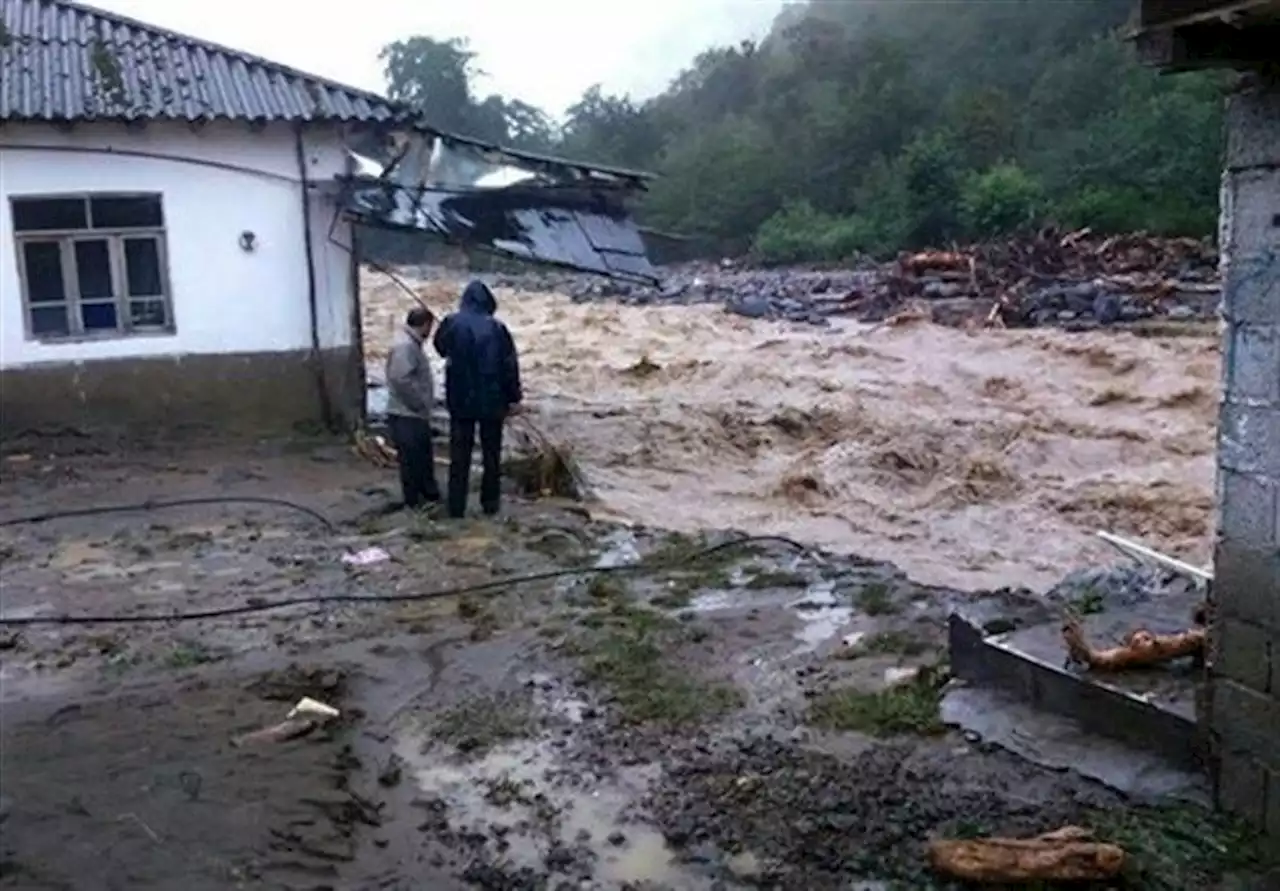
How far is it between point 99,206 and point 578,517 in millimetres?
5689

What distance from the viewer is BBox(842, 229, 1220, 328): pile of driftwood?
21.9 m

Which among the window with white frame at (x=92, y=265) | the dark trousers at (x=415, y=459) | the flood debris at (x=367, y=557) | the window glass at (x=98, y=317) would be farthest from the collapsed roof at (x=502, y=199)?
the flood debris at (x=367, y=557)

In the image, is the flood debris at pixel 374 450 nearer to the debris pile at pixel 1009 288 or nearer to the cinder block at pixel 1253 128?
the cinder block at pixel 1253 128

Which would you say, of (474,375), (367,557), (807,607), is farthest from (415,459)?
(807,607)

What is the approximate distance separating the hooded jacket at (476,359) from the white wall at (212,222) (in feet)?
13.3

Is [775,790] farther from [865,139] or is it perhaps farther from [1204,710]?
[865,139]

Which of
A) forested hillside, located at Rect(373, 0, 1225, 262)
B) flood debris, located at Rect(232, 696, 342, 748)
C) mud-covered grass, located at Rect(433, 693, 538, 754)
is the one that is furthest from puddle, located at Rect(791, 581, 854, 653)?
forested hillside, located at Rect(373, 0, 1225, 262)

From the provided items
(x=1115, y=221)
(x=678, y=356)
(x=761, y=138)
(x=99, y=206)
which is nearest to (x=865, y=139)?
(x=761, y=138)

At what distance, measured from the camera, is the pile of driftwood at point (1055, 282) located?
21875 millimetres

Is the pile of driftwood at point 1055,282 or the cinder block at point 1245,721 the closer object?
the cinder block at point 1245,721

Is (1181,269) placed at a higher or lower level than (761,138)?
lower

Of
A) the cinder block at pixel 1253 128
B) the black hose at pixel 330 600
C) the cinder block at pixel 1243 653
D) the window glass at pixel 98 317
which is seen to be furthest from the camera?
the window glass at pixel 98 317

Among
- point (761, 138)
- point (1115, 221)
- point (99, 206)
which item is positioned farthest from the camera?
point (761, 138)

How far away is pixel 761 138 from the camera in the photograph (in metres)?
53.8
